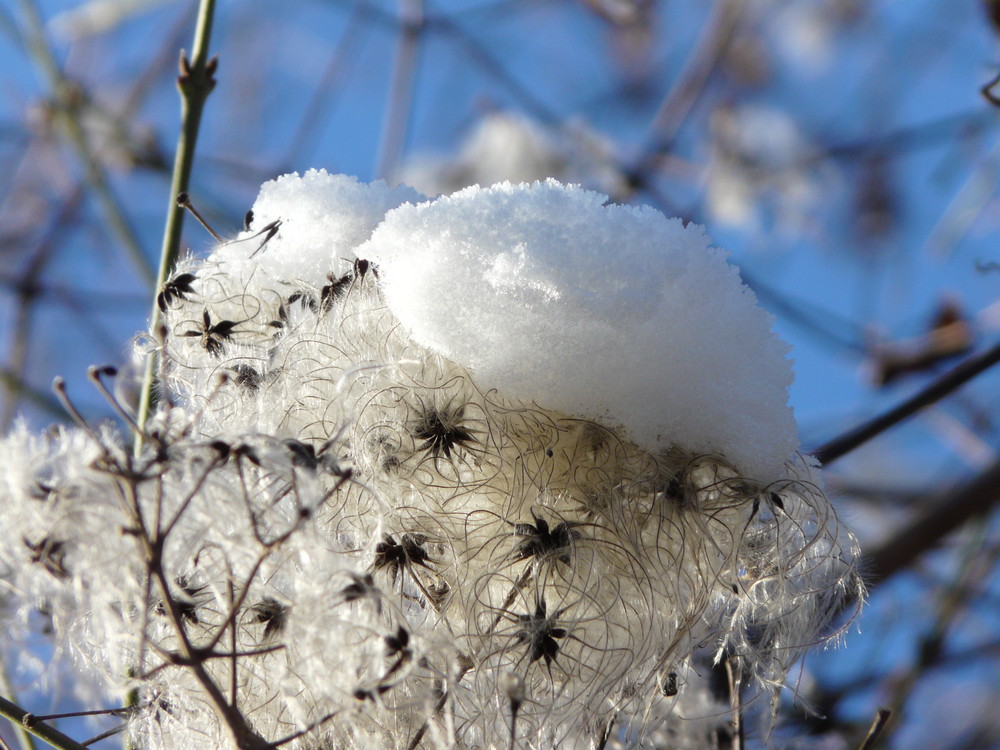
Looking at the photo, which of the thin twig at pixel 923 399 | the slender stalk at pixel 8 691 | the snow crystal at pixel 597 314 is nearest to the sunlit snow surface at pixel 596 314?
the snow crystal at pixel 597 314

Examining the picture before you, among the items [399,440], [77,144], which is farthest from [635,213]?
[77,144]

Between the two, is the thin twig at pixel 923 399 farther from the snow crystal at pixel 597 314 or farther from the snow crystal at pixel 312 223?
the snow crystal at pixel 312 223

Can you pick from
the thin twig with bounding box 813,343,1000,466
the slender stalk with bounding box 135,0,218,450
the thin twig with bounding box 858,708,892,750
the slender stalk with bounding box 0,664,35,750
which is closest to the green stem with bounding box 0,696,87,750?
the slender stalk with bounding box 0,664,35,750

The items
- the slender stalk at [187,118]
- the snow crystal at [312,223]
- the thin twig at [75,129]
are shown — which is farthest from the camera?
the thin twig at [75,129]

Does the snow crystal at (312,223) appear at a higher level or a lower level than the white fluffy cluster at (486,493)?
higher

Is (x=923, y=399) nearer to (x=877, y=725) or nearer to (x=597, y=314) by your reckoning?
(x=877, y=725)

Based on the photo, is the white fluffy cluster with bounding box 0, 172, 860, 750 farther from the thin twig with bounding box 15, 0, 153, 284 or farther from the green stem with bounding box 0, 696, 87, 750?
the thin twig with bounding box 15, 0, 153, 284

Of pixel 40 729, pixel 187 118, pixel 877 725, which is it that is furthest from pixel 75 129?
pixel 877 725
